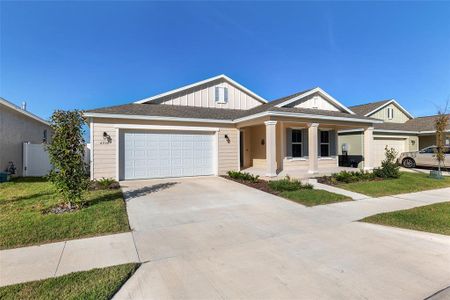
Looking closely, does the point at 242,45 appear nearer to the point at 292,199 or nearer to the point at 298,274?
the point at 292,199

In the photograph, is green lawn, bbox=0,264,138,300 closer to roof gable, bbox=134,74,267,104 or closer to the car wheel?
roof gable, bbox=134,74,267,104

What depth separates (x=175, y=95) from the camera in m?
14.9

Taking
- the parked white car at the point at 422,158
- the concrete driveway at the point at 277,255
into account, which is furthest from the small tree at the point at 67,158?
the parked white car at the point at 422,158

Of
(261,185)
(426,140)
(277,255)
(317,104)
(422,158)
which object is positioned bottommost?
(277,255)

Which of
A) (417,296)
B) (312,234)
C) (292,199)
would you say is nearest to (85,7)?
(292,199)

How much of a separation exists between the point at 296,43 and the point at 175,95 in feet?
27.8

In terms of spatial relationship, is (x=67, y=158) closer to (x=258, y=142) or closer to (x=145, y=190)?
(x=145, y=190)

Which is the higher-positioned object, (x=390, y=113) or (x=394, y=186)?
(x=390, y=113)

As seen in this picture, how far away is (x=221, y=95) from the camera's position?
15.8 meters

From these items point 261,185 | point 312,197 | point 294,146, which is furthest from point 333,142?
point 312,197

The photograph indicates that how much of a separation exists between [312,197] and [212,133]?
22.1ft

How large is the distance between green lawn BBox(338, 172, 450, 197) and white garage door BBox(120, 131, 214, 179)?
269 inches

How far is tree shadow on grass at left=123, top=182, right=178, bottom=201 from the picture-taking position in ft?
26.3

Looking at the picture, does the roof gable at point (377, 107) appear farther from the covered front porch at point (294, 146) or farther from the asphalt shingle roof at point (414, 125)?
the covered front porch at point (294, 146)
